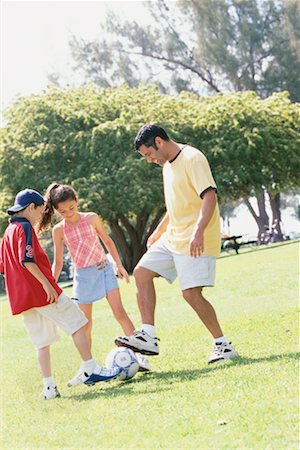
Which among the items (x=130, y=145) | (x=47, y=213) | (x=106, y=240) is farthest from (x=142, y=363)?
(x=130, y=145)

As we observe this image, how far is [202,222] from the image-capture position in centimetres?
746

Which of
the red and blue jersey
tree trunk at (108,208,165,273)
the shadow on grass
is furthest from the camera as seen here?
tree trunk at (108,208,165,273)

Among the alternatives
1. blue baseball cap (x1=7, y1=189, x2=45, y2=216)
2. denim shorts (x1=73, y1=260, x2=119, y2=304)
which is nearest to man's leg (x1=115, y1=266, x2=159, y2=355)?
denim shorts (x1=73, y1=260, x2=119, y2=304)

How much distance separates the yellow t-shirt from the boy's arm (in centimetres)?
120

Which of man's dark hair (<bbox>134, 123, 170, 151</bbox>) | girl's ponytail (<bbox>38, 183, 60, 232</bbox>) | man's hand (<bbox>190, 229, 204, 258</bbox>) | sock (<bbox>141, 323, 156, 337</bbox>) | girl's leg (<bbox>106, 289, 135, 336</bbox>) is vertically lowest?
sock (<bbox>141, 323, 156, 337</bbox>)

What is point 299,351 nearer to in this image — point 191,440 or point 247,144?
point 191,440

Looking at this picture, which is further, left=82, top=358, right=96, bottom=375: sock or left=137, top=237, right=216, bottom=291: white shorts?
left=137, top=237, right=216, bottom=291: white shorts

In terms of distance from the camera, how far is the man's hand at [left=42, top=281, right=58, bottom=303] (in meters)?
7.38

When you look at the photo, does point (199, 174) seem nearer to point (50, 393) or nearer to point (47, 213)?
point (47, 213)

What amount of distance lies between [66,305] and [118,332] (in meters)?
5.95

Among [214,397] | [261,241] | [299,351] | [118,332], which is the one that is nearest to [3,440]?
[214,397]

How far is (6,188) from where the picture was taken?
40.8 meters

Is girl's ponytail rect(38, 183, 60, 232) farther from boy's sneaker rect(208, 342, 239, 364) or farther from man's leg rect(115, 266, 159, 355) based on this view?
boy's sneaker rect(208, 342, 239, 364)

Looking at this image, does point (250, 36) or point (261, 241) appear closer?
point (250, 36)
